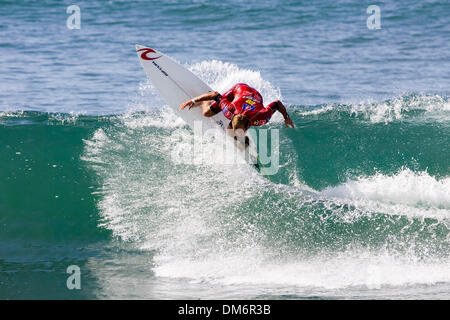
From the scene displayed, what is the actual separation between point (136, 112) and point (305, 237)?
5.16 meters

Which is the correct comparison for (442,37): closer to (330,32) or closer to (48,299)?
(330,32)

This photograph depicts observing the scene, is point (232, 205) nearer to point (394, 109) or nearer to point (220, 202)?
point (220, 202)

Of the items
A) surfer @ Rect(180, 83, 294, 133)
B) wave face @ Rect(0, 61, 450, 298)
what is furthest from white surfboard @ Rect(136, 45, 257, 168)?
surfer @ Rect(180, 83, 294, 133)

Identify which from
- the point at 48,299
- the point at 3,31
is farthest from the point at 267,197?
the point at 3,31

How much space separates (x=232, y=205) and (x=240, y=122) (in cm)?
121

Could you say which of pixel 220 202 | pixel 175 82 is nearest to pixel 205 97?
pixel 175 82

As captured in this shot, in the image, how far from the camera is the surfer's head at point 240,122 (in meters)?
8.70

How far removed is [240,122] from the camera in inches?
344

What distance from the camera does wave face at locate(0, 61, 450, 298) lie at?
23.2ft

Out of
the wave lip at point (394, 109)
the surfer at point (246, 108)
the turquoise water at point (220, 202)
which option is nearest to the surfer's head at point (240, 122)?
the surfer at point (246, 108)

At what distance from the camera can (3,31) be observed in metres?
22.2

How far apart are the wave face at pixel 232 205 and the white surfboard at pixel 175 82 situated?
534 millimetres

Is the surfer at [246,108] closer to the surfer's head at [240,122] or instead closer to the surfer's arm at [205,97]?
the surfer's head at [240,122]

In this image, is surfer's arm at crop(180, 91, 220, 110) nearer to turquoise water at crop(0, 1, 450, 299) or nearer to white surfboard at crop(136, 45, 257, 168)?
white surfboard at crop(136, 45, 257, 168)
